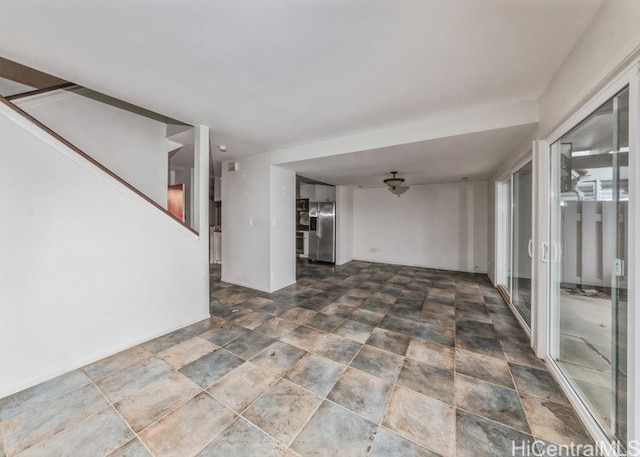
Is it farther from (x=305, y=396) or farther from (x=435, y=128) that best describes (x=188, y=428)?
(x=435, y=128)

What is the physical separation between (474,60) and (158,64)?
2.29 metres

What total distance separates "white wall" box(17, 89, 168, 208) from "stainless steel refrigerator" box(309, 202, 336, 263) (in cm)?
405

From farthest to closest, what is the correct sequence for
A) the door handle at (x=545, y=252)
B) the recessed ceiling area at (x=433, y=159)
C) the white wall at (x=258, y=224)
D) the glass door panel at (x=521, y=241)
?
the white wall at (x=258, y=224) → the glass door panel at (x=521, y=241) → the recessed ceiling area at (x=433, y=159) → the door handle at (x=545, y=252)

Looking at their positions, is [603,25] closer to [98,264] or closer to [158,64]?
[158,64]

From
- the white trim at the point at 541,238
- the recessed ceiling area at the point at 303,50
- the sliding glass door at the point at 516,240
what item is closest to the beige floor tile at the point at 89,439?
the recessed ceiling area at the point at 303,50

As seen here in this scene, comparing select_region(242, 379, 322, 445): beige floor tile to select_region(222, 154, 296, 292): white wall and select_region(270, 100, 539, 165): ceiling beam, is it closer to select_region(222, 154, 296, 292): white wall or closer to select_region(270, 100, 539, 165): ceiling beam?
select_region(222, 154, 296, 292): white wall

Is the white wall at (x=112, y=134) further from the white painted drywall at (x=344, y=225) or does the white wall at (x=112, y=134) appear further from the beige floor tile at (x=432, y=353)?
the white painted drywall at (x=344, y=225)

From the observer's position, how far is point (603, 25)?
4.18 ft

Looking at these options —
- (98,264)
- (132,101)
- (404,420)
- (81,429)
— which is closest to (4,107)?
(132,101)

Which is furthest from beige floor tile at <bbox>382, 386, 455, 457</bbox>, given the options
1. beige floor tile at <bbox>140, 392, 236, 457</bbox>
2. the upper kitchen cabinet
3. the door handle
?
the upper kitchen cabinet

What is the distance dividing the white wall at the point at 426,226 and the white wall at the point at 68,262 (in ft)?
17.4

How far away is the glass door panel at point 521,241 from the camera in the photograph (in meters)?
2.91

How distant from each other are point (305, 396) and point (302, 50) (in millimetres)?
2405

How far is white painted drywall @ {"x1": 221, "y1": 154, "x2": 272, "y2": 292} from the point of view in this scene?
13.2 ft
